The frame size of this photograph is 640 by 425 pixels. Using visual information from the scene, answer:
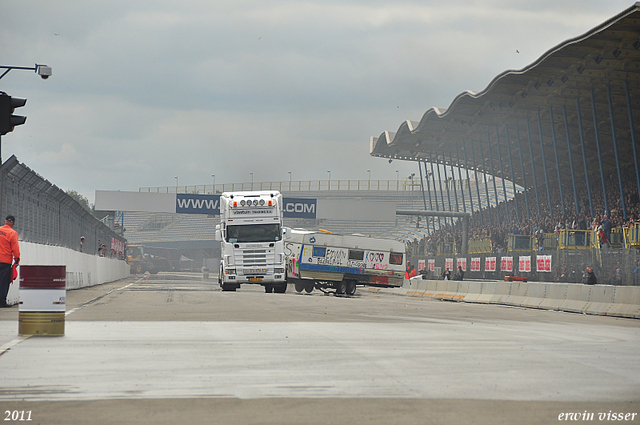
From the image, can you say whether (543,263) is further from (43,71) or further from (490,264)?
(43,71)

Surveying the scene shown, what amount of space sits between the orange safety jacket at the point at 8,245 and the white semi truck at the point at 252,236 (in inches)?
533

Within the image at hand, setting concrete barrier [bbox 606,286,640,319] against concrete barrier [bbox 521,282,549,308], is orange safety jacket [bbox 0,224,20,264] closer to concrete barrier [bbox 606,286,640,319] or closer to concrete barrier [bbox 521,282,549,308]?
concrete barrier [bbox 606,286,640,319]

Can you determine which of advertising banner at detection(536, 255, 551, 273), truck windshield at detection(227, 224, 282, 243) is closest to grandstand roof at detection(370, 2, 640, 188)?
advertising banner at detection(536, 255, 551, 273)

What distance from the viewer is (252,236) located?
28812 millimetres

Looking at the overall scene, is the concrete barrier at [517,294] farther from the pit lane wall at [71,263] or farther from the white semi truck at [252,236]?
the pit lane wall at [71,263]

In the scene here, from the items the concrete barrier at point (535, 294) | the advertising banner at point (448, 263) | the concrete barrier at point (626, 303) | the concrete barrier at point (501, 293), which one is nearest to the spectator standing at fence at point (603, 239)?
the concrete barrier at point (501, 293)

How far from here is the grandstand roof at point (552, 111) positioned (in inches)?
1452

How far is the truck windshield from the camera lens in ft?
94.3

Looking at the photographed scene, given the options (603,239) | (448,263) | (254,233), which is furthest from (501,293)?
(448,263)

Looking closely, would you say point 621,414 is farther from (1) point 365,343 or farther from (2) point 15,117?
(2) point 15,117

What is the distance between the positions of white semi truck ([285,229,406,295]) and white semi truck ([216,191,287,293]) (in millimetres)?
5175

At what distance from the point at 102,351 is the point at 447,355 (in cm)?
401

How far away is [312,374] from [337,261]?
27.5 metres

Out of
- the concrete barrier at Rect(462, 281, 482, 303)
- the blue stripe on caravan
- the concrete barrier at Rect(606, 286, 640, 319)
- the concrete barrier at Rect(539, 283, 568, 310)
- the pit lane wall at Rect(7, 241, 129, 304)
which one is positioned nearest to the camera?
the pit lane wall at Rect(7, 241, 129, 304)
